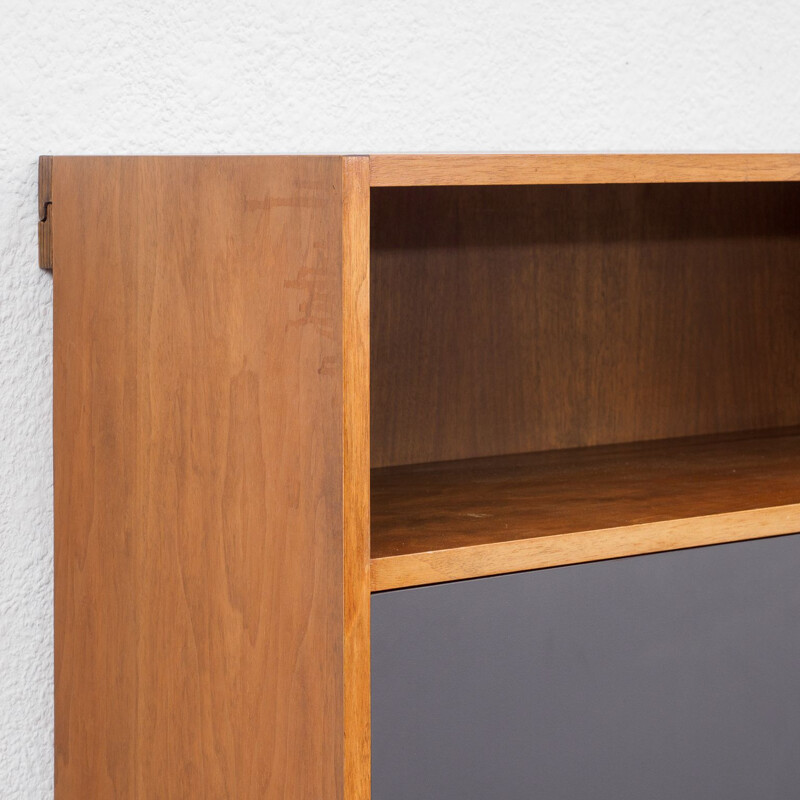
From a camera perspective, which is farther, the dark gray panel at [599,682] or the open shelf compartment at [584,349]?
the open shelf compartment at [584,349]

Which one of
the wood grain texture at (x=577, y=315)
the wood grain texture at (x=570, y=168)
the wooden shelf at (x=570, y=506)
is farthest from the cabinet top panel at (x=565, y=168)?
the wood grain texture at (x=577, y=315)

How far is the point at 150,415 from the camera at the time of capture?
0.82 m

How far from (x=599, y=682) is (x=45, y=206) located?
1.92 ft

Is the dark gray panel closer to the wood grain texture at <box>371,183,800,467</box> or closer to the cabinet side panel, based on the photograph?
the cabinet side panel

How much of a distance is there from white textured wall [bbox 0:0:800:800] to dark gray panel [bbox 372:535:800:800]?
0.43 metres

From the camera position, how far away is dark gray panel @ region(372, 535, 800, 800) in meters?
0.75

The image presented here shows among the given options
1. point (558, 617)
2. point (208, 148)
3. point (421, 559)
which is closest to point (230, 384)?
point (421, 559)

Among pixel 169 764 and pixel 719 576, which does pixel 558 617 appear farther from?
pixel 169 764

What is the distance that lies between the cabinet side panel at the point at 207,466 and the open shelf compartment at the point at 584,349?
171 mm

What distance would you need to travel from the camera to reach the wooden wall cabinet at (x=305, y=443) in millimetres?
715

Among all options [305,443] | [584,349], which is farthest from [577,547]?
[584,349]

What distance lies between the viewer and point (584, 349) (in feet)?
4.12

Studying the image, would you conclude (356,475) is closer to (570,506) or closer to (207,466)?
(207,466)

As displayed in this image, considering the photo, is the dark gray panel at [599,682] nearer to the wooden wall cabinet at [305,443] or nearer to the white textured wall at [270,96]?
the wooden wall cabinet at [305,443]
